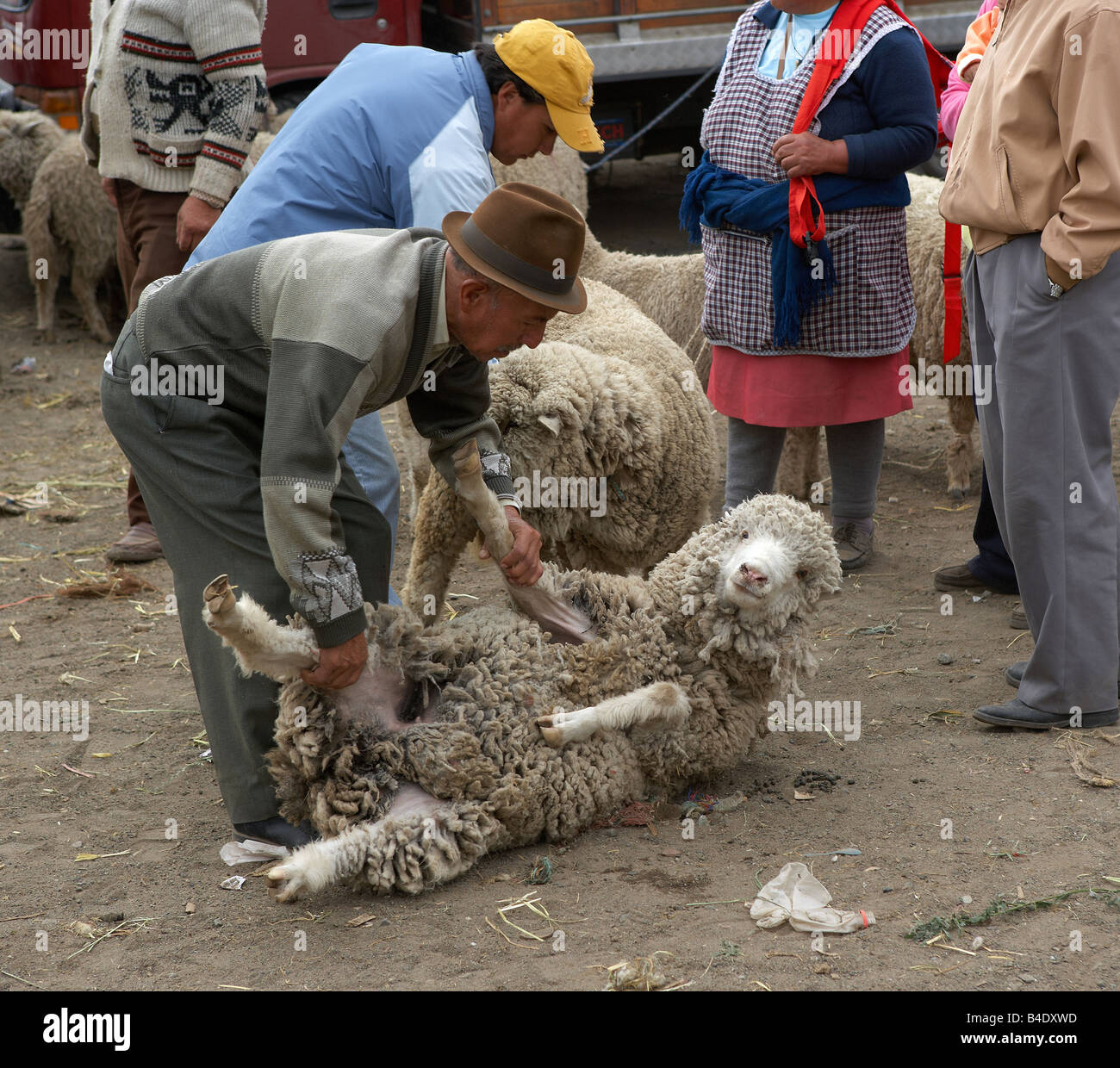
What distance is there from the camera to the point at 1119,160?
289 cm

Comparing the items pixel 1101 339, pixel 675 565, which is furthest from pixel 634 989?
pixel 1101 339

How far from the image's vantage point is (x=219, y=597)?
2334 mm

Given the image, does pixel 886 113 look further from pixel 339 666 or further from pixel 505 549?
pixel 339 666

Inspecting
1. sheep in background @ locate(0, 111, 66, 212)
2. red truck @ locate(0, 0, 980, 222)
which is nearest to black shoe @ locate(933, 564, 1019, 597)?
red truck @ locate(0, 0, 980, 222)

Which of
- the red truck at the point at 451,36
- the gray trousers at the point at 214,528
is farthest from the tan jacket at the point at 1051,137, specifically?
the red truck at the point at 451,36

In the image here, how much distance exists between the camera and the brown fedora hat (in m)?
2.49

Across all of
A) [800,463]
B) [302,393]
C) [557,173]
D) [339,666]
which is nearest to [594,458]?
[339,666]

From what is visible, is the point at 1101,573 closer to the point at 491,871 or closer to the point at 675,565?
the point at 675,565

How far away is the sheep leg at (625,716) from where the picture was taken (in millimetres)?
2758

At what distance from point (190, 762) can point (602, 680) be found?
4.46 feet

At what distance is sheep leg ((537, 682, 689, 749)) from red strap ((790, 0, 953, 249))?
1.92 m

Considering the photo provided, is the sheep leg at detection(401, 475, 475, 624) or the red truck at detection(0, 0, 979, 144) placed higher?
the red truck at detection(0, 0, 979, 144)

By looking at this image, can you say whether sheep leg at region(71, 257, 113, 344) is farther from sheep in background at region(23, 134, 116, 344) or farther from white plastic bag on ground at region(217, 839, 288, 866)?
white plastic bag on ground at region(217, 839, 288, 866)

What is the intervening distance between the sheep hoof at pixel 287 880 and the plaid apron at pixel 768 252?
2668 mm
